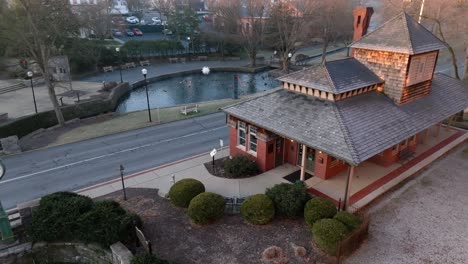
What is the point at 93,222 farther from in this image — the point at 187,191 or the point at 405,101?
the point at 405,101

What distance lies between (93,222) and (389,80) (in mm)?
16900

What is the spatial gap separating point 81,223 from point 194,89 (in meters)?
37.5

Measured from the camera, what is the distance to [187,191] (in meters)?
15.8

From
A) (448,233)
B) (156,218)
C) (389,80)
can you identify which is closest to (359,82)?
(389,80)

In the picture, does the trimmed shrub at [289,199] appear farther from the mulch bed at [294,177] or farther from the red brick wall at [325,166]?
the red brick wall at [325,166]

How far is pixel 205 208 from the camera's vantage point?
1441 centimetres

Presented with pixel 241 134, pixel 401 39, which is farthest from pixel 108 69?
pixel 401 39

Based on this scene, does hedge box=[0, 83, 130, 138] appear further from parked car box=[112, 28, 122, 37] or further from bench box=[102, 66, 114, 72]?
parked car box=[112, 28, 122, 37]

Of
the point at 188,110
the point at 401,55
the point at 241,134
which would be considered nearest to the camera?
the point at 401,55

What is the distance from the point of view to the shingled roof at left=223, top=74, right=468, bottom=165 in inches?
595

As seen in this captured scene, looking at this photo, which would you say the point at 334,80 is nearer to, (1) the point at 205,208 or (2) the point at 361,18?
(2) the point at 361,18

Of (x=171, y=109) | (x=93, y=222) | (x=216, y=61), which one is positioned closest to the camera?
(x=93, y=222)

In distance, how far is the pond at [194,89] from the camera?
43875 mm

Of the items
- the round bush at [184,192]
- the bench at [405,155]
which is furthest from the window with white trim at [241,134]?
the bench at [405,155]
